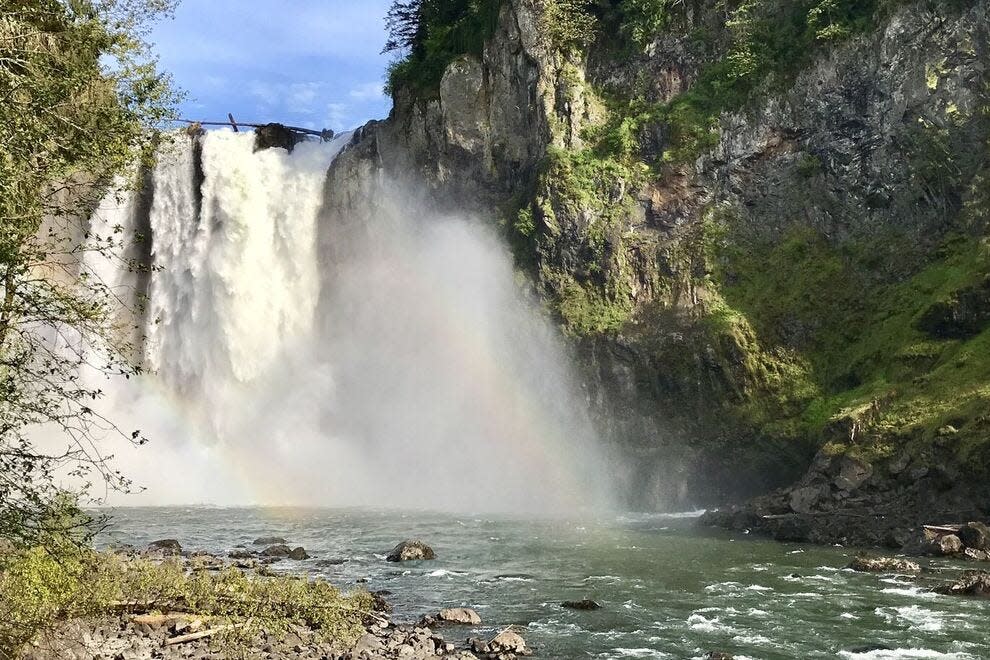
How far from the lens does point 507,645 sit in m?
14.2

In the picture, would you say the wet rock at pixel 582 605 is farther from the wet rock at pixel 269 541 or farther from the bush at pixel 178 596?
the wet rock at pixel 269 541

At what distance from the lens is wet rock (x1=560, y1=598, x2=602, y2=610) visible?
693 inches

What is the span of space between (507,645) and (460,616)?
7.85ft

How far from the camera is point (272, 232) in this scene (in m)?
49.4

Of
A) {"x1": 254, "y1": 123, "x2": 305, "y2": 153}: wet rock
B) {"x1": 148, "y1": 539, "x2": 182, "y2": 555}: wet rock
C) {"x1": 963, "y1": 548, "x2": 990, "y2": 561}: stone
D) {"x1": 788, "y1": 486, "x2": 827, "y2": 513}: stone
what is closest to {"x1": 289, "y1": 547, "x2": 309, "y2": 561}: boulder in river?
{"x1": 148, "y1": 539, "x2": 182, "y2": 555}: wet rock

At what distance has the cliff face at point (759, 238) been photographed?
32.7m

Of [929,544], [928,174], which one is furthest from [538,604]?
[928,174]

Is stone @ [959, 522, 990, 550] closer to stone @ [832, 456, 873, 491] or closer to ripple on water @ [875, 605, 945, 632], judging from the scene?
stone @ [832, 456, 873, 491]

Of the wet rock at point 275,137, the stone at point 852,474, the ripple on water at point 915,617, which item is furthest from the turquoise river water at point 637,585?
the wet rock at point 275,137

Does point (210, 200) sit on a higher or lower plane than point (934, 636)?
higher

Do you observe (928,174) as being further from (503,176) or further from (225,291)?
(225,291)

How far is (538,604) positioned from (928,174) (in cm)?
2888

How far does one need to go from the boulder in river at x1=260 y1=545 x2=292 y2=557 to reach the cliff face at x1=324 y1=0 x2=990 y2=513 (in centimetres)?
1800

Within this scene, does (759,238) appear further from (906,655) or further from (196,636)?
(196,636)
